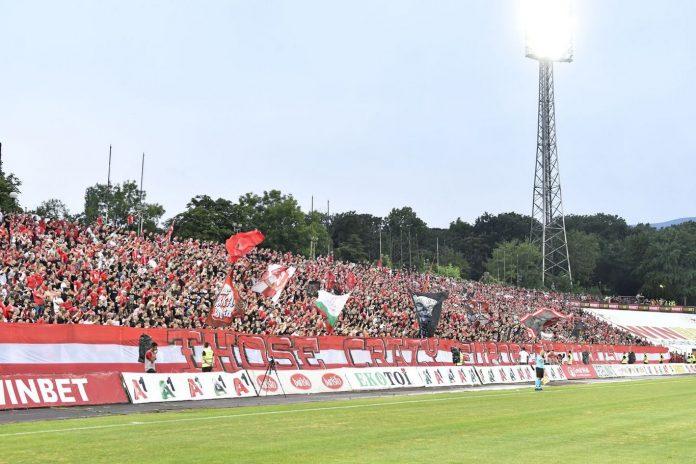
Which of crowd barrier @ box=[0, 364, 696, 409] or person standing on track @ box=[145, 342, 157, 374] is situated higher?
person standing on track @ box=[145, 342, 157, 374]

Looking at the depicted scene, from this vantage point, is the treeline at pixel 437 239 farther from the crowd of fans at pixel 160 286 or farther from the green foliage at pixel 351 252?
the crowd of fans at pixel 160 286

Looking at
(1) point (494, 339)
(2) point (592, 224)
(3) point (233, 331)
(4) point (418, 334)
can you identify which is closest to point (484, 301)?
(1) point (494, 339)

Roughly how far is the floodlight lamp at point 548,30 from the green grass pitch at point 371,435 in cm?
7882

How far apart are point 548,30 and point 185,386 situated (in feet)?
272

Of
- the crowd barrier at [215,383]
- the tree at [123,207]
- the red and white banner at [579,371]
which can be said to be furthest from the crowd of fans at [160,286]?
the tree at [123,207]

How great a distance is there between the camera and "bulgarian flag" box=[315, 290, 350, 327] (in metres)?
45.0

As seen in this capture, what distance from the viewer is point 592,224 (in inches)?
7830

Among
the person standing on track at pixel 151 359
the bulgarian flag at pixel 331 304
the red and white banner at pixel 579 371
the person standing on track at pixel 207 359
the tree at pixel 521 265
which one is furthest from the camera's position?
the tree at pixel 521 265

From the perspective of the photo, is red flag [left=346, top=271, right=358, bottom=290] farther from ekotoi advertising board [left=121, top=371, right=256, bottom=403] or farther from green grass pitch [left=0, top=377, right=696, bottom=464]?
green grass pitch [left=0, top=377, right=696, bottom=464]

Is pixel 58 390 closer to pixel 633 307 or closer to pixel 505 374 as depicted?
pixel 505 374

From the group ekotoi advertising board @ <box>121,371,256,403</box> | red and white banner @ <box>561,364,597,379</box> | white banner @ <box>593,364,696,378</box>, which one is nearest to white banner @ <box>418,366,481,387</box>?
ekotoi advertising board @ <box>121,371,256,403</box>

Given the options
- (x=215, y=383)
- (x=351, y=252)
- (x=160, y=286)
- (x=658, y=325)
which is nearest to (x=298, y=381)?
(x=215, y=383)

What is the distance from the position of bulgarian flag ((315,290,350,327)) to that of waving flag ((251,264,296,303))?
2545 millimetres

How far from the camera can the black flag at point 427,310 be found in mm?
52156
